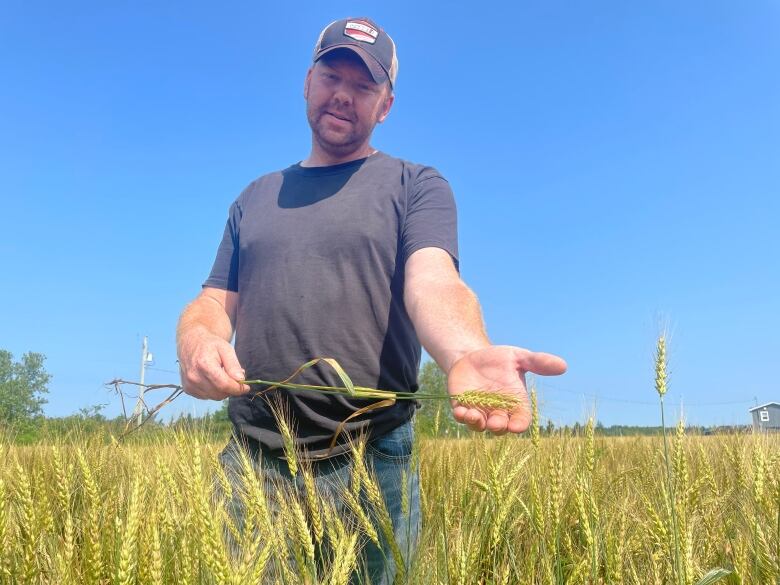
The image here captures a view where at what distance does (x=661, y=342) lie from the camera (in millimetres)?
1344

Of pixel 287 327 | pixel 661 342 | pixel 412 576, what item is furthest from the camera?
pixel 287 327

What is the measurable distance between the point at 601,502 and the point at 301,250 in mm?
1424

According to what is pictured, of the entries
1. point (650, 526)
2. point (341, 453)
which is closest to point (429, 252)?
point (341, 453)

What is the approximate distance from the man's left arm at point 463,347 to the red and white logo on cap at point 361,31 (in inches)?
38.0

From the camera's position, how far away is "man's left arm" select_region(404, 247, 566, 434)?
1188mm

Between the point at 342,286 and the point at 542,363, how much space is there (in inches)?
41.6

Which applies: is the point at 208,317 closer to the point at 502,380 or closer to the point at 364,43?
the point at 364,43

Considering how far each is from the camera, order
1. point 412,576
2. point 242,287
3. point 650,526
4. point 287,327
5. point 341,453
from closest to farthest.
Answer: point 412,576 < point 650,526 < point 341,453 < point 287,327 < point 242,287

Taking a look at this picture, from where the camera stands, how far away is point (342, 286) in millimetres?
2102

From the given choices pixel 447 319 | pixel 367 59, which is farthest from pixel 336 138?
pixel 447 319

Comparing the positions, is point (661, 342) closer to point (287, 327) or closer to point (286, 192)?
point (287, 327)

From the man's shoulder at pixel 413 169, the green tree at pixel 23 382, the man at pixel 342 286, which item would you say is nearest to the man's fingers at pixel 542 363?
the man at pixel 342 286

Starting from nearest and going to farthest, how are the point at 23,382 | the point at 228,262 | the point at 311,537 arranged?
the point at 311,537
the point at 228,262
the point at 23,382

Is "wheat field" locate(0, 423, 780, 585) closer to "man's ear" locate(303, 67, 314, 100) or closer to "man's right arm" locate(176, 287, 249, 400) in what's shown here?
"man's right arm" locate(176, 287, 249, 400)
